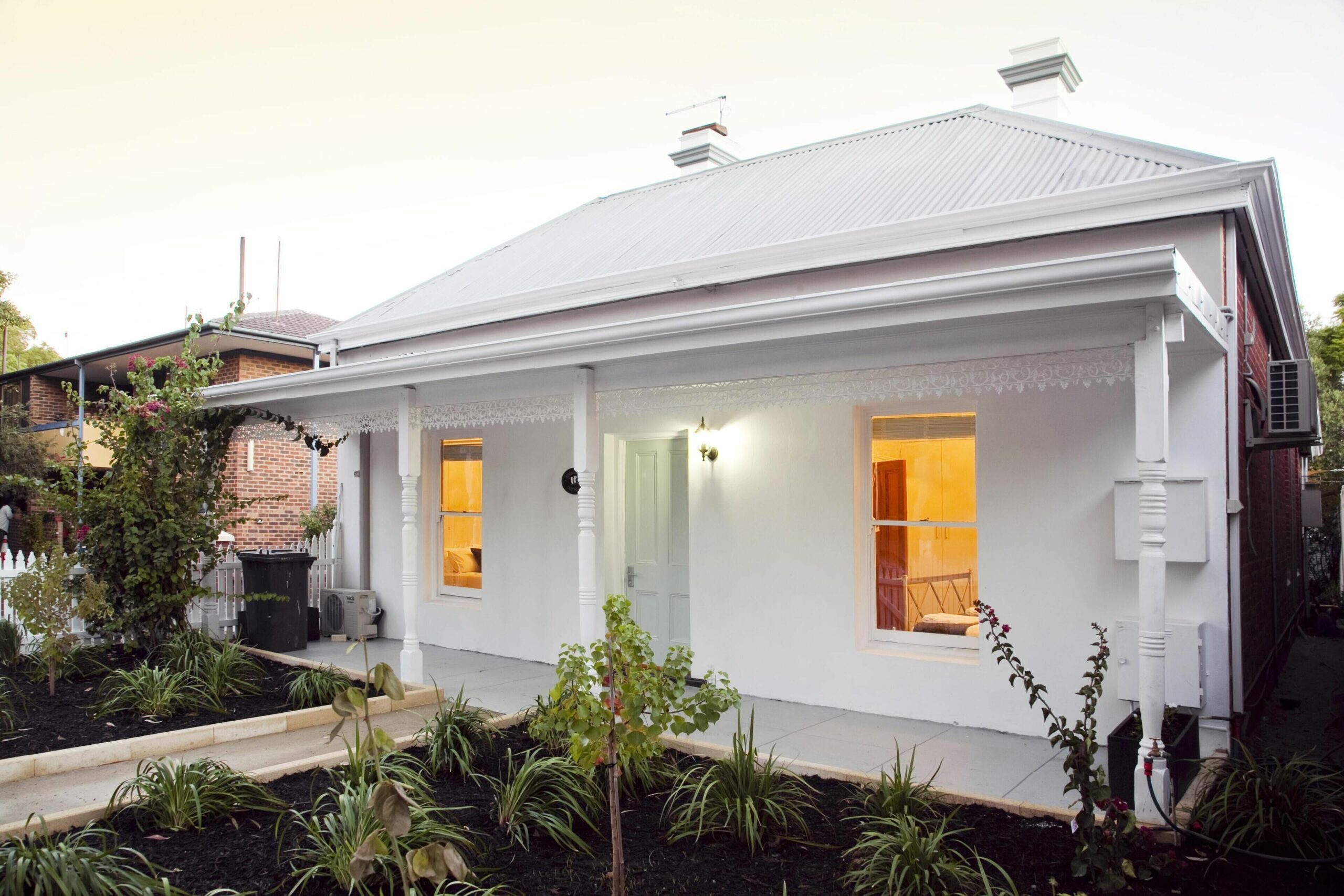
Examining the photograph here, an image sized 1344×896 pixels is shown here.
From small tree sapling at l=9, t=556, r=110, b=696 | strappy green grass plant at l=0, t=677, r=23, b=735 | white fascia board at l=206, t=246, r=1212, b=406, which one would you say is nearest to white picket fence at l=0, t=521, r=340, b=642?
small tree sapling at l=9, t=556, r=110, b=696

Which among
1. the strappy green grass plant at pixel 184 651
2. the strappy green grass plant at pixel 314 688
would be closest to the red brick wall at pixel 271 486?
the strappy green grass plant at pixel 184 651

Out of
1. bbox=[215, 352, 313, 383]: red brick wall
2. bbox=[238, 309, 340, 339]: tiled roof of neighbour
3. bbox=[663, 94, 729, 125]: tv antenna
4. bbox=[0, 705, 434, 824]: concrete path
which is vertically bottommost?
bbox=[0, 705, 434, 824]: concrete path

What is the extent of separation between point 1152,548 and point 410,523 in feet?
18.0

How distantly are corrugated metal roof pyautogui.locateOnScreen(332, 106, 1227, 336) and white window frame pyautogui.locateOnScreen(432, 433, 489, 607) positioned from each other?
128 cm

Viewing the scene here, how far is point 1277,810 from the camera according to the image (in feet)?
12.1

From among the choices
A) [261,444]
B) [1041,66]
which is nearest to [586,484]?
[1041,66]

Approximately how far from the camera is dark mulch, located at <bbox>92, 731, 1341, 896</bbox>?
3.32 metres

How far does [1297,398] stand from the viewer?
6.21 m

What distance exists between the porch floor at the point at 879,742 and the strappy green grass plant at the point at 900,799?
511mm

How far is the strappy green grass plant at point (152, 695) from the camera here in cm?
600

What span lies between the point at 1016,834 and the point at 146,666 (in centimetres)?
611

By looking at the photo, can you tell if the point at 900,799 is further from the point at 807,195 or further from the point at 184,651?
the point at 807,195

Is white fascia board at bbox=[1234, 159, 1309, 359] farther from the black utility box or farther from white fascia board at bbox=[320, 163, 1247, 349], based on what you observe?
the black utility box

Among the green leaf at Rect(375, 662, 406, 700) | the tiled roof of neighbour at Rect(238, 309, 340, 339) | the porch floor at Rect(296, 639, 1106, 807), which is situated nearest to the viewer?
the green leaf at Rect(375, 662, 406, 700)
